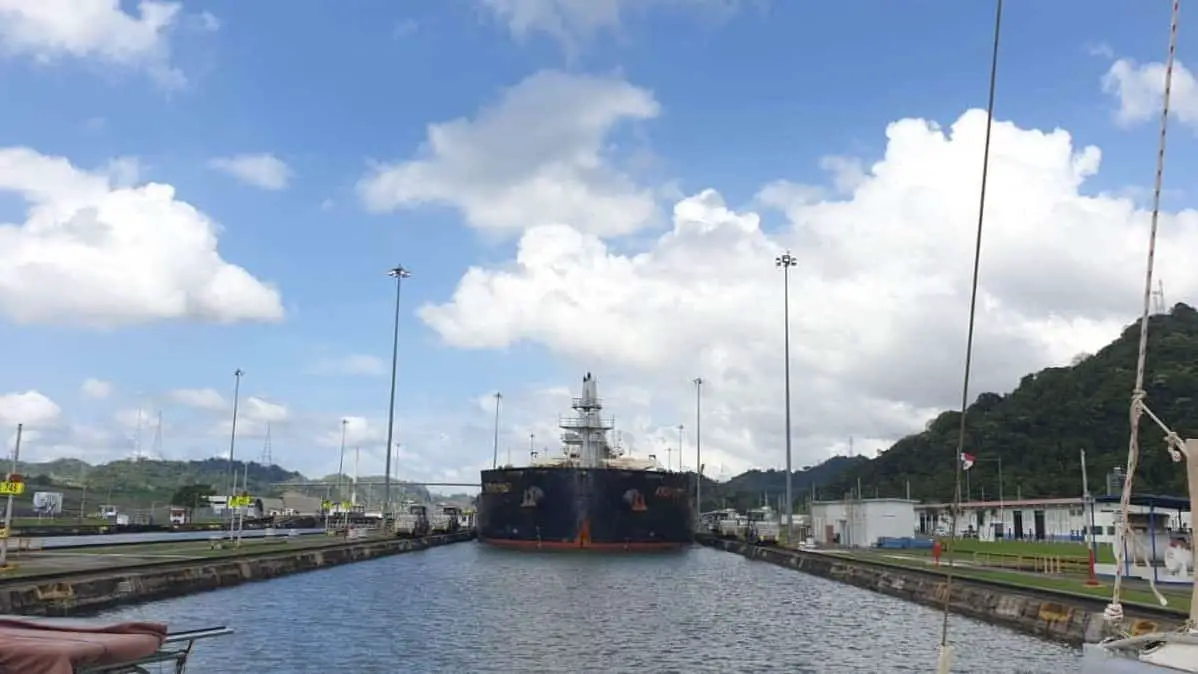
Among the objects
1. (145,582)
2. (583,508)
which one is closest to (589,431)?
(583,508)

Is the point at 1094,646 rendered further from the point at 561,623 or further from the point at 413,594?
the point at 413,594

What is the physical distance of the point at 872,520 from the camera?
184ft

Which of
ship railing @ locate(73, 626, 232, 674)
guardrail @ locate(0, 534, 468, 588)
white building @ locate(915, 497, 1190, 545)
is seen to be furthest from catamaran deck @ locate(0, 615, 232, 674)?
white building @ locate(915, 497, 1190, 545)

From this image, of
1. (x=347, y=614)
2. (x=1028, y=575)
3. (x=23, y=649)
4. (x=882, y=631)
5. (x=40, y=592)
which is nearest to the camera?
(x=23, y=649)

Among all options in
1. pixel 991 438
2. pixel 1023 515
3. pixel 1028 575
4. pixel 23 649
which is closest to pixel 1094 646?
pixel 23 649

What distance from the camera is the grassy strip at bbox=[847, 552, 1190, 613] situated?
21.7m

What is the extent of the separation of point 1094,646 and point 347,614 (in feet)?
71.6

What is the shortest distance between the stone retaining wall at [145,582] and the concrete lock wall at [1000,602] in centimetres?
2082

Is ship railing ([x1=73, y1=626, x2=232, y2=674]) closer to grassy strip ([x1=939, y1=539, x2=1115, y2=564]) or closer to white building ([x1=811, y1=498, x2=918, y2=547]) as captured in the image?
grassy strip ([x1=939, y1=539, x2=1115, y2=564])

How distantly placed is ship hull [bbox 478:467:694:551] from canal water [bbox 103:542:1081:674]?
76.3ft

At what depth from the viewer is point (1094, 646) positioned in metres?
9.16

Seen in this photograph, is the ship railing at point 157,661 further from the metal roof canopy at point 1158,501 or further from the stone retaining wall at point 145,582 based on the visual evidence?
the metal roof canopy at point 1158,501

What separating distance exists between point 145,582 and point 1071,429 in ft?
365

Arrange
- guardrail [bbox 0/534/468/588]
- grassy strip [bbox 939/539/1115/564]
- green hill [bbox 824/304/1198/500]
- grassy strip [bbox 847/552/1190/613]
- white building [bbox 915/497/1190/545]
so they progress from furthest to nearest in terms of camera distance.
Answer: green hill [bbox 824/304/1198/500] → white building [bbox 915/497/1190/545] → grassy strip [bbox 939/539/1115/564] → guardrail [bbox 0/534/468/588] → grassy strip [bbox 847/552/1190/613]
